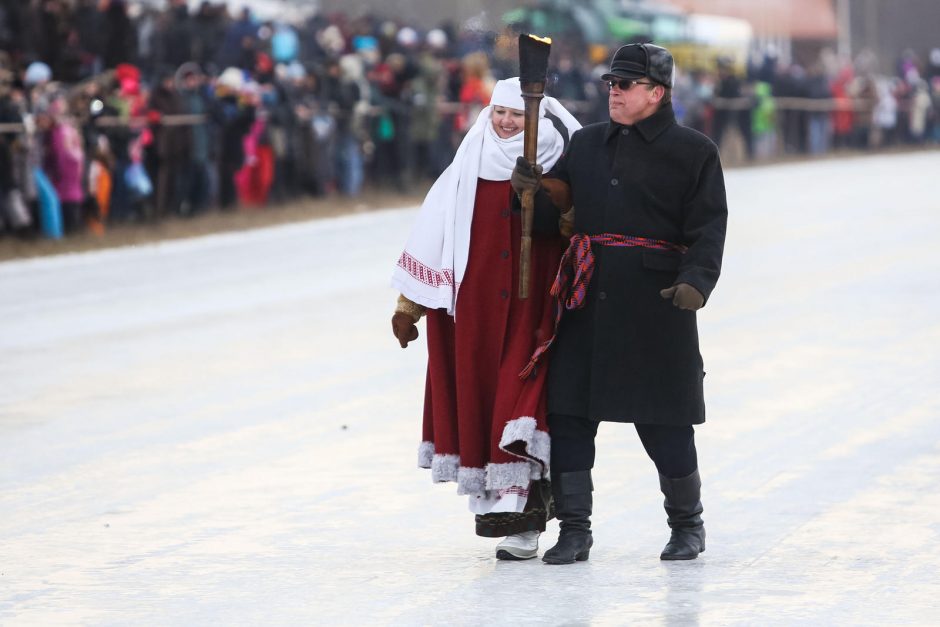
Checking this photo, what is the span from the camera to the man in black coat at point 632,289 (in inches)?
267

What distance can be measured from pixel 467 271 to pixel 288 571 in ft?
3.65

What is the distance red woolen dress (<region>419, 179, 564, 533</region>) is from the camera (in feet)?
22.5

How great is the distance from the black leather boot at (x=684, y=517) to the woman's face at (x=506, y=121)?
1204 mm

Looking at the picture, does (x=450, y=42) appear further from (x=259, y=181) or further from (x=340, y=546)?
(x=340, y=546)

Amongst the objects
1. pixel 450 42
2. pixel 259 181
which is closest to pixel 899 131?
pixel 450 42

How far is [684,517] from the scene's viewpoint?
689cm

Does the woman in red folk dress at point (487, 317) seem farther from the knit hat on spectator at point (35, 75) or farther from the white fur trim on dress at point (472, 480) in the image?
the knit hat on spectator at point (35, 75)

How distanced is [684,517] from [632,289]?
743 millimetres

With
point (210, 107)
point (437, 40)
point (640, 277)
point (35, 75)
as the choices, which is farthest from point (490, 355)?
point (437, 40)

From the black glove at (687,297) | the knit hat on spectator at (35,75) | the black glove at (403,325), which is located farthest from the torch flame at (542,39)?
the knit hat on spectator at (35,75)

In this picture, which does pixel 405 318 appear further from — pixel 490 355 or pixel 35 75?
pixel 35 75

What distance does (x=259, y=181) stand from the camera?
23.0 meters

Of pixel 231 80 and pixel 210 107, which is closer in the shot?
pixel 210 107

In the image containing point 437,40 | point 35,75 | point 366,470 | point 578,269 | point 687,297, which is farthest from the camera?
point 437,40
